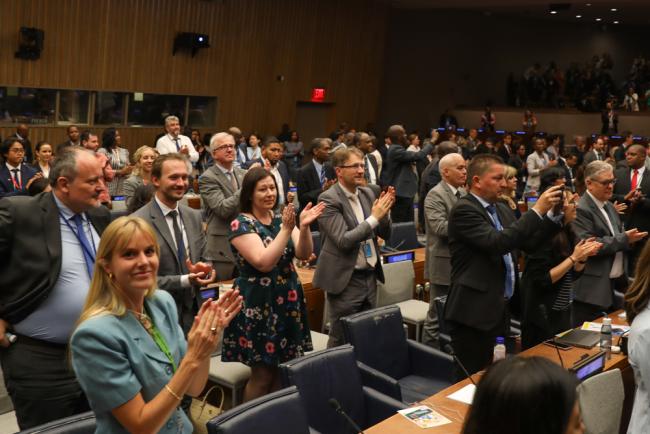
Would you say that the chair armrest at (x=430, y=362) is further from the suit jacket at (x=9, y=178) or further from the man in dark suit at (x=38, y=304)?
the suit jacket at (x=9, y=178)

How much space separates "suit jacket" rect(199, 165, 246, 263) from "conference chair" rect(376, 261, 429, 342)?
1250 mm

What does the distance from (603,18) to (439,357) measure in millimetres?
24294

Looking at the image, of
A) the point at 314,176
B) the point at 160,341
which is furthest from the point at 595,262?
the point at 314,176

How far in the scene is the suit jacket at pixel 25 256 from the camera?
10.4 ft

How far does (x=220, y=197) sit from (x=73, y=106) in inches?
373

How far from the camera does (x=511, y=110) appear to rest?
80.1ft

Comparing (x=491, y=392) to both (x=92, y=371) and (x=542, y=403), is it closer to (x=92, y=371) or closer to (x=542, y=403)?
(x=542, y=403)

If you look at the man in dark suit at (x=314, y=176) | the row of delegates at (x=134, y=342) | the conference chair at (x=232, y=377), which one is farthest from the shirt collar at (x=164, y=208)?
the man in dark suit at (x=314, y=176)

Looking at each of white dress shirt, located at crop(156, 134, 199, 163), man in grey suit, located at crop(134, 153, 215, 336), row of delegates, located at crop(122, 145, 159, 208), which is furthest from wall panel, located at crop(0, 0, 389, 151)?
man in grey suit, located at crop(134, 153, 215, 336)

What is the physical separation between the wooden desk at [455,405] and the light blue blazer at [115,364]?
109cm

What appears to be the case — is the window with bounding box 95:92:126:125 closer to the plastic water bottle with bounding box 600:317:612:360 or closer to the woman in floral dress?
the woman in floral dress

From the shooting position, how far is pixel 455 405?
12.4 ft

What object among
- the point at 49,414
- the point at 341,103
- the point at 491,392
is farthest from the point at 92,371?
the point at 341,103

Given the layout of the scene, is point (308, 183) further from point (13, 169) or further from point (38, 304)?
point (38, 304)
